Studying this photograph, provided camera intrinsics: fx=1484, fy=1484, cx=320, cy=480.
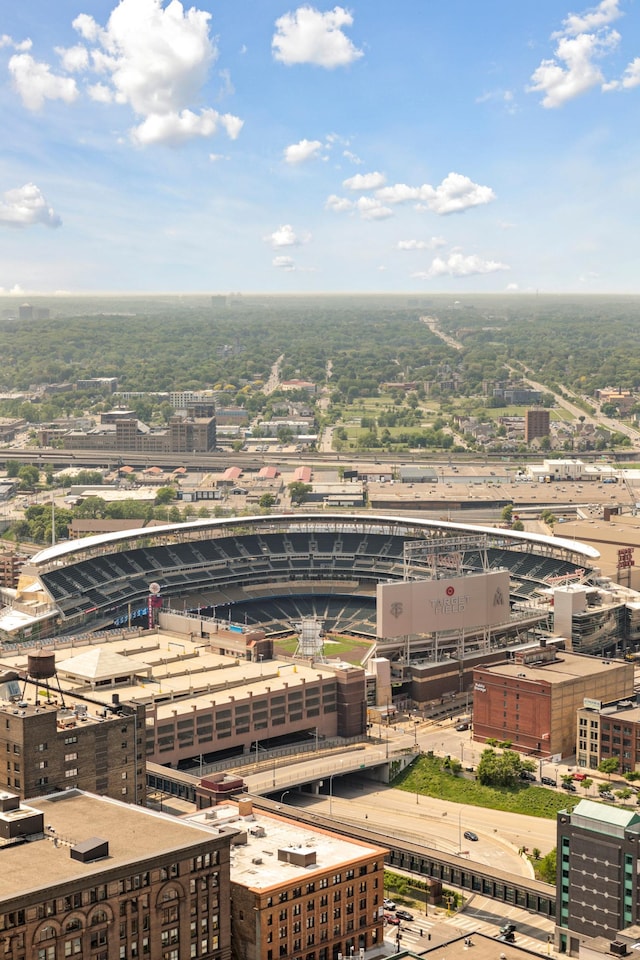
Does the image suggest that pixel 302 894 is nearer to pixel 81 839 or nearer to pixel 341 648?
pixel 81 839

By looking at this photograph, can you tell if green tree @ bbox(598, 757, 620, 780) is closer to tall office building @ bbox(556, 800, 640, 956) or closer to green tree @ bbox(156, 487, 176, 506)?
tall office building @ bbox(556, 800, 640, 956)

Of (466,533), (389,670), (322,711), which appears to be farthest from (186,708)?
(466,533)

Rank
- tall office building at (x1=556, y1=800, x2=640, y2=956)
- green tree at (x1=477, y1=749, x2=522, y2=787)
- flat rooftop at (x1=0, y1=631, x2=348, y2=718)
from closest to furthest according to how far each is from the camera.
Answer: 1. tall office building at (x1=556, y1=800, x2=640, y2=956)
2. green tree at (x1=477, y1=749, x2=522, y2=787)
3. flat rooftop at (x1=0, y1=631, x2=348, y2=718)

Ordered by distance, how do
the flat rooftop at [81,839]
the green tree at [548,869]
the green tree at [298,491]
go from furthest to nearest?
the green tree at [298,491] < the green tree at [548,869] < the flat rooftop at [81,839]

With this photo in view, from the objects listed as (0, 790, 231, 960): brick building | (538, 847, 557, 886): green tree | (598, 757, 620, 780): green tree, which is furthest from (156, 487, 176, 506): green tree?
(0, 790, 231, 960): brick building

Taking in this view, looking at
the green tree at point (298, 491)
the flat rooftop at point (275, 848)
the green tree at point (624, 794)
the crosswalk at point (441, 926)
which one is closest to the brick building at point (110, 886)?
the flat rooftop at point (275, 848)

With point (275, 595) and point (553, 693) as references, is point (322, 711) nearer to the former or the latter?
point (553, 693)

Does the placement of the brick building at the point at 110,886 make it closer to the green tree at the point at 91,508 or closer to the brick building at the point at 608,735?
the brick building at the point at 608,735
